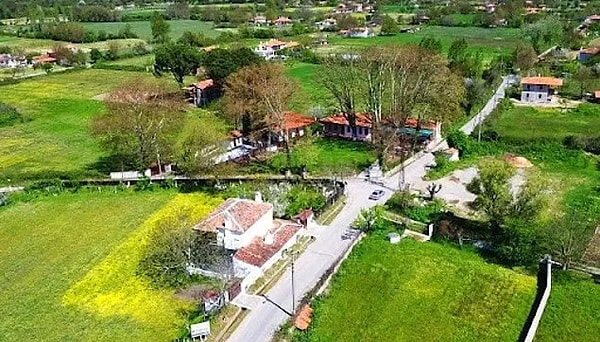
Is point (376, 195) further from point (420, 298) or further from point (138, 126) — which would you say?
point (138, 126)

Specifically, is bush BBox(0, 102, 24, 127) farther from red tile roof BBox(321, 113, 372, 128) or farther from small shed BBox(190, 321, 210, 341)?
small shed BBox(190, 321, 210, 341)

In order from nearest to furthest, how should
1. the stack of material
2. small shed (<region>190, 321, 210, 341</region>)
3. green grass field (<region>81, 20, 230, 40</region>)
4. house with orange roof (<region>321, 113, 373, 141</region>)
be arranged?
small shed (<region>190, 321, 210, 341</region>) → the stack of material → house with orange roof (<region>321, 113, 373, 141</region>) → green grass field (<region>81, 20, 230, 40</region>)

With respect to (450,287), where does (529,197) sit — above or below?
above

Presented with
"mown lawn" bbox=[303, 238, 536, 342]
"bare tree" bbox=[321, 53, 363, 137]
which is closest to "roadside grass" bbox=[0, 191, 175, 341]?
"mown lawn" bbox=[303, 238, 536, 342]

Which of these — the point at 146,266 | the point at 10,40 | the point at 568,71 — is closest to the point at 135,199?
the point at 146,266

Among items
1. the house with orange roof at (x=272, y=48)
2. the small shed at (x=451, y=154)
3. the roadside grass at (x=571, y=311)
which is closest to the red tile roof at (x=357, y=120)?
the small shed at (x=451, y=154)

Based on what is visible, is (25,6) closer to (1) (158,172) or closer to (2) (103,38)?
(2) (103,38)
